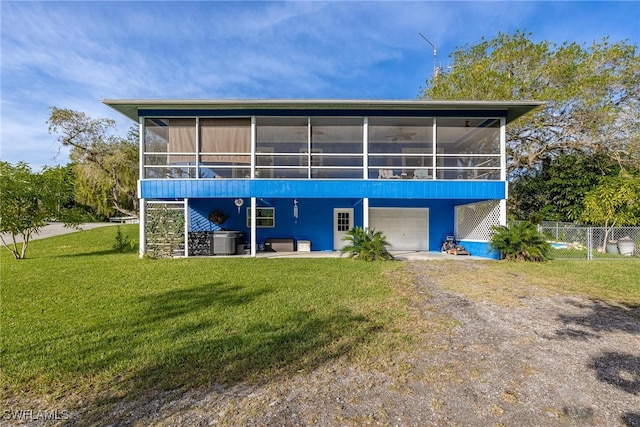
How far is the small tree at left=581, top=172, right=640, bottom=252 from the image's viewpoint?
12492 mm

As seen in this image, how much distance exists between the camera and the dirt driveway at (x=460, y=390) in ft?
8.29

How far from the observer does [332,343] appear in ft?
12.9

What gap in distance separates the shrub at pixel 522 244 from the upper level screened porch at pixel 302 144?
6.68ft

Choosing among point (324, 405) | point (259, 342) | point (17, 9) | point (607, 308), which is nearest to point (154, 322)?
point (259, 342)

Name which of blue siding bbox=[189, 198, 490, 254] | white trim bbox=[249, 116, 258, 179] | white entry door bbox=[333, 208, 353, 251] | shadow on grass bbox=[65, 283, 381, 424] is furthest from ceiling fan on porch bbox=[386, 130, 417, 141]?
shadow on grass bbox=[65, 283, 381, 424]

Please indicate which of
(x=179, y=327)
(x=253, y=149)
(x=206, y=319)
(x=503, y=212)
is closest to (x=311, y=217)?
(x=253, y=149)

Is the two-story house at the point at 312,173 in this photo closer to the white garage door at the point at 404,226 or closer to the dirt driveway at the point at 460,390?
the white garage door at the point at 404,226

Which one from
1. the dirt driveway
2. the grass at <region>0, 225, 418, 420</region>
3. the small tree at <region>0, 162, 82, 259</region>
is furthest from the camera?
the small tree at <region>0, 162, 82, 259</region>

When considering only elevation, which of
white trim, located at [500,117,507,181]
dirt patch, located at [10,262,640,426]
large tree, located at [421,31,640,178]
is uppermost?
large tree, located at [421,31,640,178]

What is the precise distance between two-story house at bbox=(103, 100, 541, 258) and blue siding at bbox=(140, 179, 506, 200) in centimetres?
4

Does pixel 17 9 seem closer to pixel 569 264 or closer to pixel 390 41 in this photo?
pixel 390 41

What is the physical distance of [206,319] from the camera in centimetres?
479

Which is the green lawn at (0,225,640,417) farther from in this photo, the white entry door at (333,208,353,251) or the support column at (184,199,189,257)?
the white entry door at (333,208,353,251)

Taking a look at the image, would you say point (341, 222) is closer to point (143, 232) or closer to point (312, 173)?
point (312, 173)
